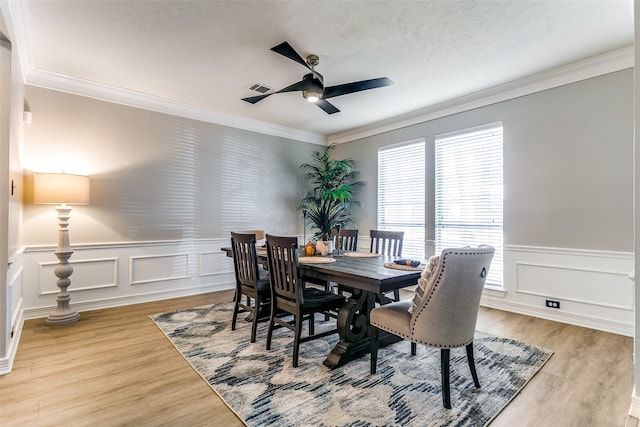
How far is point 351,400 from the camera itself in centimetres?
193

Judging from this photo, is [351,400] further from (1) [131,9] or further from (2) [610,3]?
(2) [610,3]

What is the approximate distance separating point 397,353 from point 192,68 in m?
3.57

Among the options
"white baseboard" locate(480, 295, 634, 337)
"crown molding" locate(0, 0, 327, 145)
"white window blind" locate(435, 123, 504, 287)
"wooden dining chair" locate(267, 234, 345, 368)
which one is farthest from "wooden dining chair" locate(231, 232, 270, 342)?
"white baseboard" locate(480, 295, 634, 337)

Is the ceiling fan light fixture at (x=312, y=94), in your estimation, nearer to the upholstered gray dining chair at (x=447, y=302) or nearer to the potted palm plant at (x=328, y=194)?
the upholstered gray dining chair at (x=447, y=302)

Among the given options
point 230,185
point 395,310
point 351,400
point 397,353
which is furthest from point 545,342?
point 230,185

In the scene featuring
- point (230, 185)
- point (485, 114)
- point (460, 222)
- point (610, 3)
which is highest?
point (610, 3)

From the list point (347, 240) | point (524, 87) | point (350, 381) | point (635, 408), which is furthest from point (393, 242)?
point (524, 87)

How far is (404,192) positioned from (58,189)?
4.51 m

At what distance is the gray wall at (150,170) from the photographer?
3.54 meters

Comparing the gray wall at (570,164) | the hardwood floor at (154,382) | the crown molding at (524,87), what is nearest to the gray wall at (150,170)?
the hardwood floor at (154,382)

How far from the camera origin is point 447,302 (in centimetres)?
187

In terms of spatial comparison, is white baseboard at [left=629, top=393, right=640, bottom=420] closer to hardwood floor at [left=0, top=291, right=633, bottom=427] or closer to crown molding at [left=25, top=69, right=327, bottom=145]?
hardwood floor at [left=0, top=291, right=633, bottom=427]

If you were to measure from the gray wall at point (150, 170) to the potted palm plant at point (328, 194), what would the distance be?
0.48 metres

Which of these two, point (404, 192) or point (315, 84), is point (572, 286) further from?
point (315, 84)
